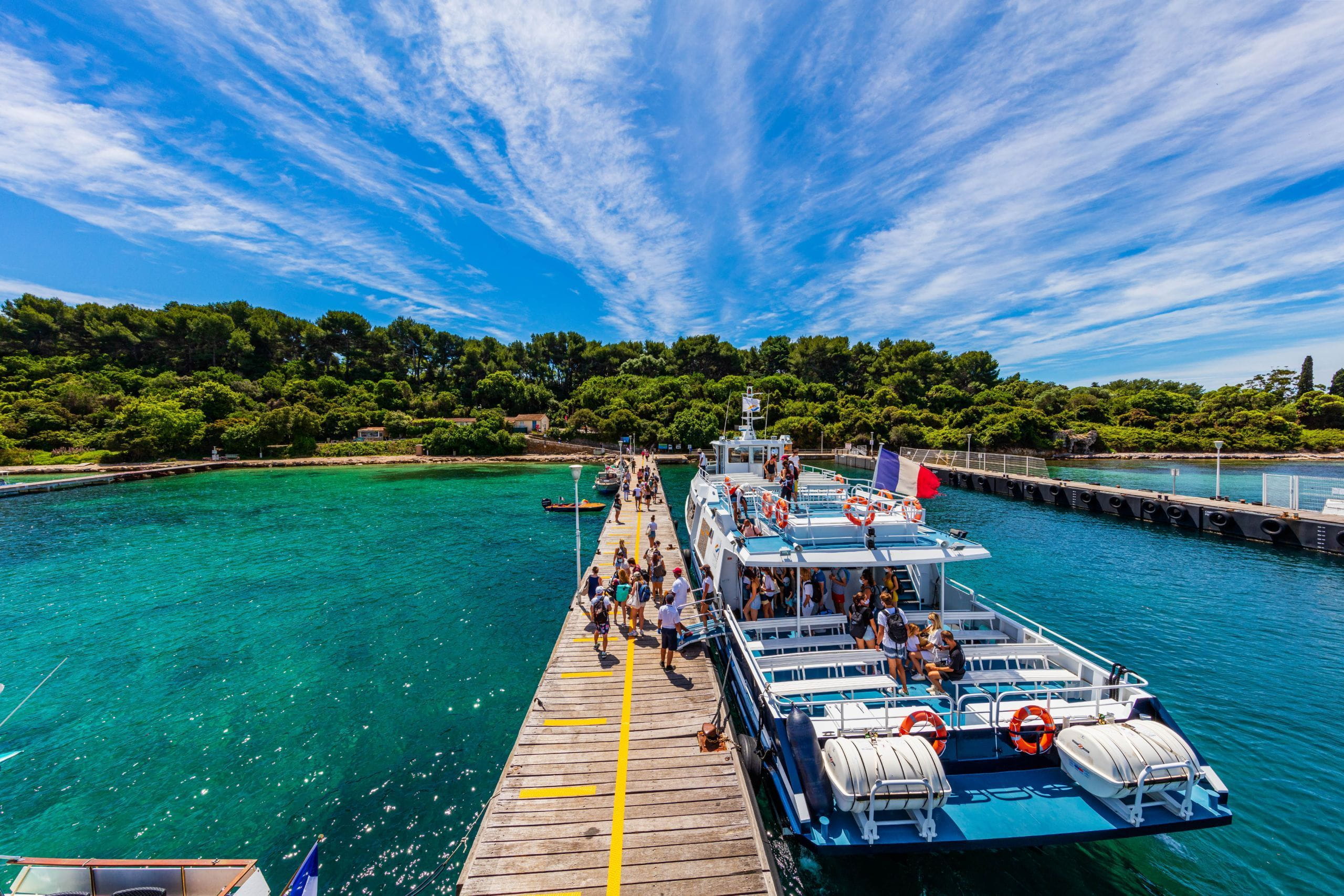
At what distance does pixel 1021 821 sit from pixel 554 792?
19.7ft

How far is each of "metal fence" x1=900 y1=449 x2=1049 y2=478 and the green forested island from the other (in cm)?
1401

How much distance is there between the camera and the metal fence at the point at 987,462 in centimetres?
4481

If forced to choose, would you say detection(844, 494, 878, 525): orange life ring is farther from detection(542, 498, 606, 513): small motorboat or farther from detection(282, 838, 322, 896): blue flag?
detection(542, 498, 606, 513): small motorboat

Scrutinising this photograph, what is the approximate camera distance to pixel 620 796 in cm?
671

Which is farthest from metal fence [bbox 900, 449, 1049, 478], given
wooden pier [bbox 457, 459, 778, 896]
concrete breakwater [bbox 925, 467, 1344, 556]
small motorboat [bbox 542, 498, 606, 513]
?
wooden pier [bbox 457, 459, 778, 896]

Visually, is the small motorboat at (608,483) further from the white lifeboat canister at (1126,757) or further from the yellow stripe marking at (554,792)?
the white lifeboat canister at (1126,757)

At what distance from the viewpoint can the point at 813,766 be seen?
6109 millimetres

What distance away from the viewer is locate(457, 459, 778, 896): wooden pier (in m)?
5.47

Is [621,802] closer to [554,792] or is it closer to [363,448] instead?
[554,792]

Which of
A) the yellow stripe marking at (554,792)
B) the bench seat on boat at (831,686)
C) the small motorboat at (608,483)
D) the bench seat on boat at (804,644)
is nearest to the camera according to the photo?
the yellow stripe marking at (554,792)

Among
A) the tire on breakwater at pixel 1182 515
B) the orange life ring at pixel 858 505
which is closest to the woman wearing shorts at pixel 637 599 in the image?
the orange life ring at pixel 858 505

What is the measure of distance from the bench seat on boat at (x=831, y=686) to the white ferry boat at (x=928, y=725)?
0.10 ft

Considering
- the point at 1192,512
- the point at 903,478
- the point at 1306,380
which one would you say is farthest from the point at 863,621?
the point at 1306,380

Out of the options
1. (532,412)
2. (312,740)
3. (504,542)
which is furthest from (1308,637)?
(532,412)
